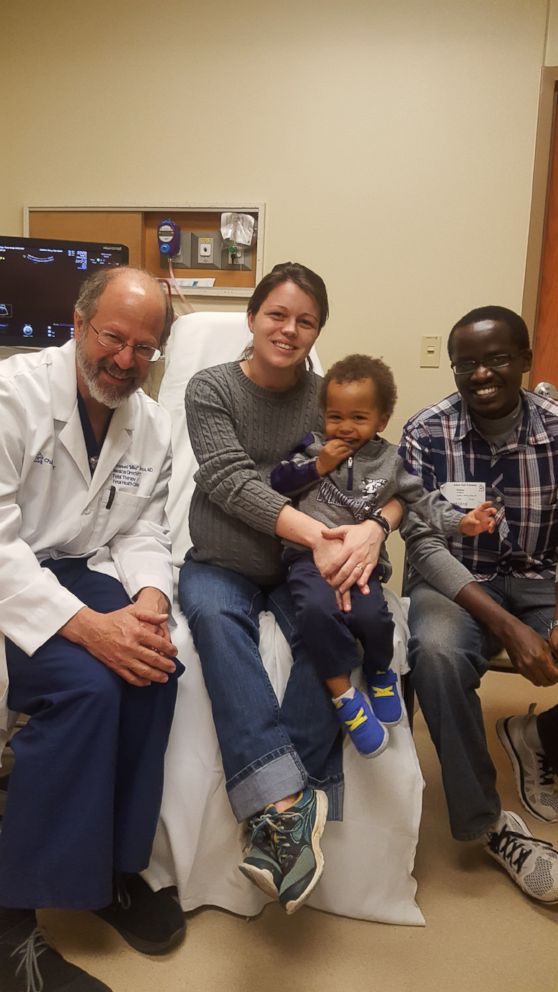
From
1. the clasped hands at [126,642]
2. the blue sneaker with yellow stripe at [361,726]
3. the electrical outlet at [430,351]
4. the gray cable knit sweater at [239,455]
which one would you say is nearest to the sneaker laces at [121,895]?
the clasped hands at [126,642]

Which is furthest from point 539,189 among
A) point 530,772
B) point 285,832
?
point 285,832

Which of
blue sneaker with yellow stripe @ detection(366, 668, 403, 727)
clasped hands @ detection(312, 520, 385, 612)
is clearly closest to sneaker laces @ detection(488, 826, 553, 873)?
blue sneaker with yellow stripe @ detection(366, 668, 403, 727)

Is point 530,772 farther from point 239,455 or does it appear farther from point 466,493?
point 239,455

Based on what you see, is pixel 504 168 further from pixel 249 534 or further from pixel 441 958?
pixel 441 958

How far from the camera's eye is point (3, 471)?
4.23ft

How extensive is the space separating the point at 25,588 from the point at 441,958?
3.41ft

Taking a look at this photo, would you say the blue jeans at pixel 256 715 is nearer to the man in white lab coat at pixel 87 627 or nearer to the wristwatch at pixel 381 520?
A: the man in white lab coat at pixel 87 627

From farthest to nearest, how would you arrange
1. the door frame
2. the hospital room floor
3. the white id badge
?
1. the door frame
2. the white id badge
3. the hospital room floor

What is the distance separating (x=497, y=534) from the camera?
5.53 ft

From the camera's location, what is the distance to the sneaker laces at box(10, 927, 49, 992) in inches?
44.2

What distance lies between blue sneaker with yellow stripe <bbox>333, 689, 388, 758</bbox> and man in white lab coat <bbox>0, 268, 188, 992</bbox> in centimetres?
34

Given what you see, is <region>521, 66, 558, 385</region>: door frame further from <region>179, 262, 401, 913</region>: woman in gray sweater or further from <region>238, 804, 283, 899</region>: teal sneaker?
<region>238, 804, 283, 899</region>: teal sneaker

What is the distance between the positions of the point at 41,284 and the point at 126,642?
1.55m

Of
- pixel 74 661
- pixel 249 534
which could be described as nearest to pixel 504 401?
pixel 249 534
